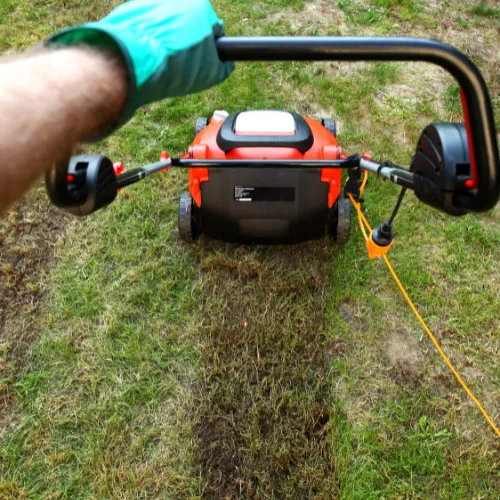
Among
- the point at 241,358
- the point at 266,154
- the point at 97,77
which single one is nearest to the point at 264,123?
the point at 266,154

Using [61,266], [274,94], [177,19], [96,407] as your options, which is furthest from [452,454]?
[274,94]

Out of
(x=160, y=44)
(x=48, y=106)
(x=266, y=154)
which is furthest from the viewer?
(x=266, y=154)

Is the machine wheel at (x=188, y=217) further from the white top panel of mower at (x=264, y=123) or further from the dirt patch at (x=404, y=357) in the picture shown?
the dirt patch at (x=404, y=357)

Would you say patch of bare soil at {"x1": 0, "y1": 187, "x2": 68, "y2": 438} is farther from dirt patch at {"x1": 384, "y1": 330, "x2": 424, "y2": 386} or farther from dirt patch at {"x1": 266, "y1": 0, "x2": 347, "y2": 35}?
dirt patch at {"x1": 266, "y1": 0, "x2": 347, "y2": 35}

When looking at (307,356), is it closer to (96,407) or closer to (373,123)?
(96,407)

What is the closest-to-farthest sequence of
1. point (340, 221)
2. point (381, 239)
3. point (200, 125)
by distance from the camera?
point (381, 239) → point (340, 221) → point (200, 125)

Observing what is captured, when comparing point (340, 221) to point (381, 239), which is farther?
point (340, 221)

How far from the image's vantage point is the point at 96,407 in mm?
1549

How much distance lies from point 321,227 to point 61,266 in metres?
1.05

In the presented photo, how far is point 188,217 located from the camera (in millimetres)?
1819

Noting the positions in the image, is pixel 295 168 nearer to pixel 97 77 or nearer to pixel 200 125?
pixel 200 125

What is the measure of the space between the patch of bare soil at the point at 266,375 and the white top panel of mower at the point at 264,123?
0.48 meters

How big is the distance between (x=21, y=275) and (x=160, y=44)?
1427 millimetres

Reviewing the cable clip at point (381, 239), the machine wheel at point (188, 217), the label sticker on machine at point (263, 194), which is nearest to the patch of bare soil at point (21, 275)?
the machine wheel at point (188, 217)
